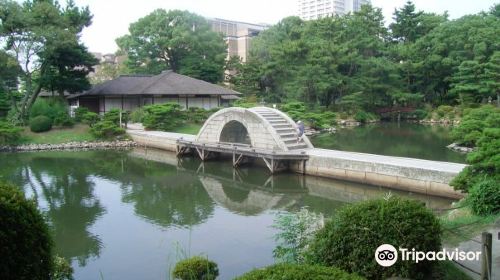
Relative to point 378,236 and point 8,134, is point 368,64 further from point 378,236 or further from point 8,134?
point 378,236

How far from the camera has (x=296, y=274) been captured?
11.6 feet

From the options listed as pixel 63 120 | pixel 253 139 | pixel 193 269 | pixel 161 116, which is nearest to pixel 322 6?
pixel 161 116

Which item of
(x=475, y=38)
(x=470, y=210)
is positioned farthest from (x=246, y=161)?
(x=475, y=38)

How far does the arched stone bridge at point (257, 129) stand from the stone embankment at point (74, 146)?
341 inches

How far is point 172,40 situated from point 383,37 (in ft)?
87.8

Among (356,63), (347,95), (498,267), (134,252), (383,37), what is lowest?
(134,252)

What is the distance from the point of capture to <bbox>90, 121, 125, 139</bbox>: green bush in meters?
31.8

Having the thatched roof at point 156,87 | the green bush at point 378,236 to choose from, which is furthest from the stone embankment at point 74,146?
the green bush at point 378,236

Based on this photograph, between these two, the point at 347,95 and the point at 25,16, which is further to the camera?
the point at 347,95

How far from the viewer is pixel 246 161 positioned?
23.5m

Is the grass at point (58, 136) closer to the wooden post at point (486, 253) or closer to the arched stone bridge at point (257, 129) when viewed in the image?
the arched stone bridge at point (257, 129)

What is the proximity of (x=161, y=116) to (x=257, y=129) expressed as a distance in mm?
13447

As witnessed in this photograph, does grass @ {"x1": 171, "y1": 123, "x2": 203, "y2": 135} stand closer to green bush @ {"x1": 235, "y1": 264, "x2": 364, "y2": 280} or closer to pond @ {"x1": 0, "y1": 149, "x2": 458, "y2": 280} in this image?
pond @ {"x1": 0, "y1": 149, "x2": 458, "y2": 280}

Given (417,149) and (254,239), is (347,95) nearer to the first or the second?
(417,149)
